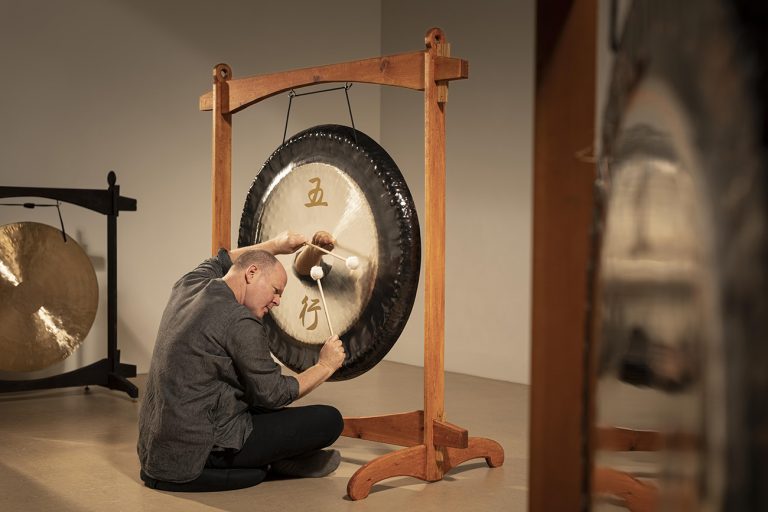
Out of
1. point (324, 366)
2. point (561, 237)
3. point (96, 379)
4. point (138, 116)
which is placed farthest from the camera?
point (138, 116)

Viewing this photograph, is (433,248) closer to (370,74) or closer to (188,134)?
(370,74)

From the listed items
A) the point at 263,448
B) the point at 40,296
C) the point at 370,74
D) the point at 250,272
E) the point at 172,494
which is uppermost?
the point at 370,74

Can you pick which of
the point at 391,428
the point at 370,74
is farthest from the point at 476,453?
the point at 370,74

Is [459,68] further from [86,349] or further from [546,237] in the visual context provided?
[86,349]

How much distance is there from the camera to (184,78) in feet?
17.9

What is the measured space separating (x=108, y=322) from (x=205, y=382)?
202 cm

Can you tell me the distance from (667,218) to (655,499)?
0.20 m

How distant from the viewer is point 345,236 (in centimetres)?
319

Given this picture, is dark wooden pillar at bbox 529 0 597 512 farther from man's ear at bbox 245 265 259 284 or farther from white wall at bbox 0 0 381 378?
white wall at bbox 0 0 381 378

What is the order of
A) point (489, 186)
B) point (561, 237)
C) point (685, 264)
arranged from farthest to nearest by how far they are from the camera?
point (489, 186), point (561, 237), point (685, 264)

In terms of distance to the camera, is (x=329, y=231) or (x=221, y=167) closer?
(x=329, y=231)

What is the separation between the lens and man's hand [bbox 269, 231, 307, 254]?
10.7 ft

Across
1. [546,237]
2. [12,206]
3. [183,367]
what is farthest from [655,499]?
[12,206]

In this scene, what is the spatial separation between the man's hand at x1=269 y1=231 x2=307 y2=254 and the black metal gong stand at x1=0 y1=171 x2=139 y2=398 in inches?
60.0
